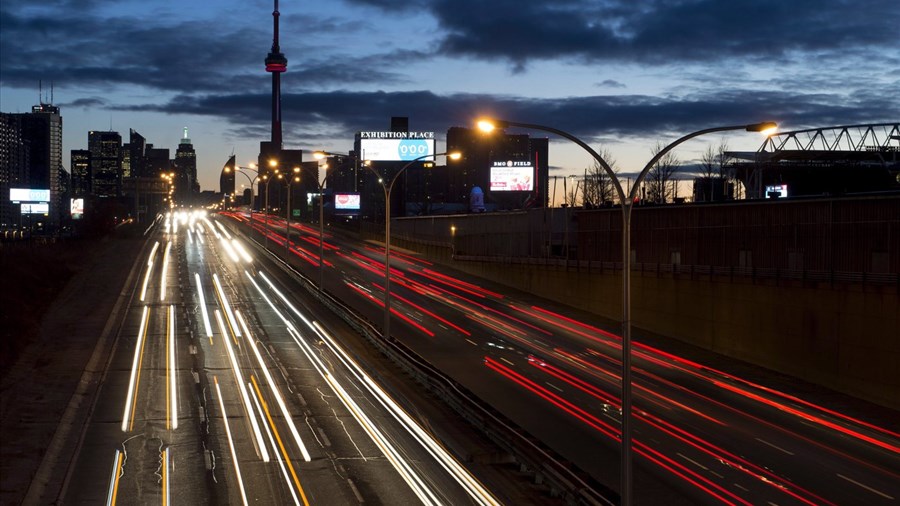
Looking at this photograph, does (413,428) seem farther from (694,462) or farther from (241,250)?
(241,250)

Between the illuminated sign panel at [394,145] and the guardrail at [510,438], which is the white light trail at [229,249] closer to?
the illuminated sign panel at [394,145]

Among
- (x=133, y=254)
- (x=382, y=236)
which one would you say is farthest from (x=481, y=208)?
(x=133, y=254)

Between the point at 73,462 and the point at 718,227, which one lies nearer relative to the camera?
the point at 73,462

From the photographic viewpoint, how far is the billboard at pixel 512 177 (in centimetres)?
12356

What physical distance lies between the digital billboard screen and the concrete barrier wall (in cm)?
9018

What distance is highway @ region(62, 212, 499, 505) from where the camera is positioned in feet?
81.3

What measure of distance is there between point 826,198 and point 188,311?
39.5 metres

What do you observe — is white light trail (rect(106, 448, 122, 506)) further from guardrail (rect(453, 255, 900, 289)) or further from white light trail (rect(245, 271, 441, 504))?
guardrail (rect(453, 255, 900, 289))

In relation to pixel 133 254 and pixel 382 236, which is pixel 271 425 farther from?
pixel 382 236

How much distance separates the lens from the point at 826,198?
49.3 meters

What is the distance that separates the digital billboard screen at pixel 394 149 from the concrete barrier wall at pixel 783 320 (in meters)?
90.2

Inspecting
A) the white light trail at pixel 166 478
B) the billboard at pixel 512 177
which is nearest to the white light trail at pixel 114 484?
the white light trail at pixel 166 478

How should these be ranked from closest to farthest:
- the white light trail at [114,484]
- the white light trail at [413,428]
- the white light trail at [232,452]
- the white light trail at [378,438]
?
the white light trail at [114,484], the white light trail at [232,452], the white light trail at [378,438], the white light trail at [413,428]

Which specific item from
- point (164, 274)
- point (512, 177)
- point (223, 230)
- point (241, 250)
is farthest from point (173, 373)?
point (223, 230)
